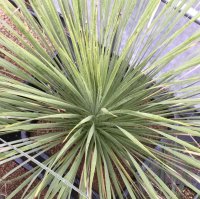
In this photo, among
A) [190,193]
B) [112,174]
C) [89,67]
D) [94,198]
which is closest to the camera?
[89,67]

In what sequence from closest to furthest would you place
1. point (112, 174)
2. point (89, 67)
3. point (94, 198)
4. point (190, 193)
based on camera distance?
1. point (89, 67)
2. point (112, 174)
3. point (94, 198)
4. point (190, 193)

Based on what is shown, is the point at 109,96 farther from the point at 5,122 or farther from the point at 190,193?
the point at 190,193

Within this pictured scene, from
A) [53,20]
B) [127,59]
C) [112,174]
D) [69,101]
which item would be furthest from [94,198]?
[53,20]

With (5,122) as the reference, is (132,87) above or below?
above

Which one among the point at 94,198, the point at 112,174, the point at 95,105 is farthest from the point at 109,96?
the point at 94,198

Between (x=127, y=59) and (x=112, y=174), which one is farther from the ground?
(x=127, y=59)

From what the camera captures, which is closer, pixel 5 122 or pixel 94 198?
pixel 5 122

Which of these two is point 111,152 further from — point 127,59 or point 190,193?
point 190,193

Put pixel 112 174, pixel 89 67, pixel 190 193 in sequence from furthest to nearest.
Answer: pixel 190 193 < pixel 112 174 < pixel 89 67

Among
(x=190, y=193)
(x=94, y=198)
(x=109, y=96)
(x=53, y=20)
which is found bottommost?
(x=94, y=198)
